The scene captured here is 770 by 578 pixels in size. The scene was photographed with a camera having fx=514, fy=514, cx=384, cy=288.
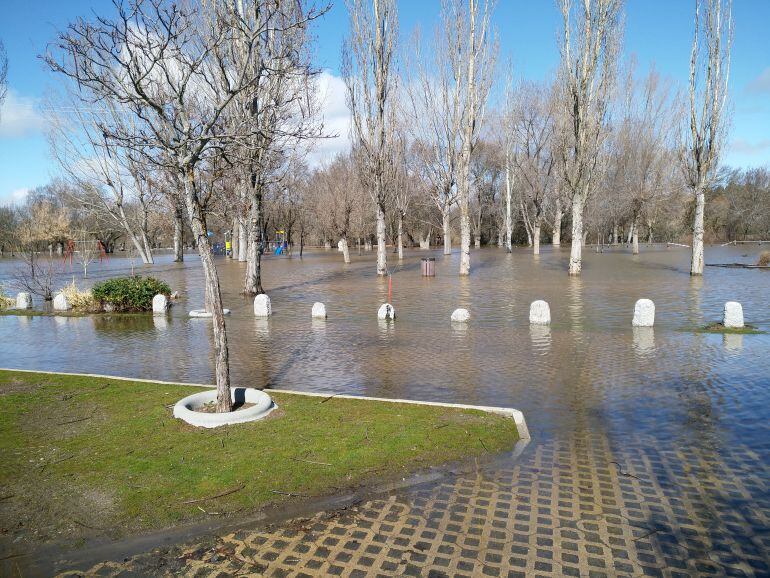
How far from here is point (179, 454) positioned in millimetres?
5566

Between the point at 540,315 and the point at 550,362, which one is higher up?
the point at 540,315

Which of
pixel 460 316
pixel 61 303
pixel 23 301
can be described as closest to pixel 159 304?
pixel 61 303

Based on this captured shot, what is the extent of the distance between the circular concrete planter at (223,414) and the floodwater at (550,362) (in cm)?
129

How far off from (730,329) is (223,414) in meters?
11.5

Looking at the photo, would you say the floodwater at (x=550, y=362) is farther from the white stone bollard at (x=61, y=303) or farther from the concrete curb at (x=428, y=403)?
the white stone bollard at (x=61, y=303)

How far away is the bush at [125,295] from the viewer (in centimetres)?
1667

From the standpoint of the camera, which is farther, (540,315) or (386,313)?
(386,313)

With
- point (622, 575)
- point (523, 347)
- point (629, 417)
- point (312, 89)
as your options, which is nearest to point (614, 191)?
point (312, 89)

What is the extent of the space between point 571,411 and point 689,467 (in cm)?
185

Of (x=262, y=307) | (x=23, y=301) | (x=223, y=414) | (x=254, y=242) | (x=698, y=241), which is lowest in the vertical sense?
(x=223, y=414)

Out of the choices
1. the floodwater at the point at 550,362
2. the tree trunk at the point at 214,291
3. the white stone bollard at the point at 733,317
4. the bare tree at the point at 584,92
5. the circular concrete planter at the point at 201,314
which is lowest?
the floodwater at the point at 550,362

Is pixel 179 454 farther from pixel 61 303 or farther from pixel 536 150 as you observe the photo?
pixel 536 150

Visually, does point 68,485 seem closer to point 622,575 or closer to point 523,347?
point 622,575

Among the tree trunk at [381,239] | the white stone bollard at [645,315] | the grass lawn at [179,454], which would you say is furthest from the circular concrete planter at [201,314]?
the tree trunk at [381,239]
